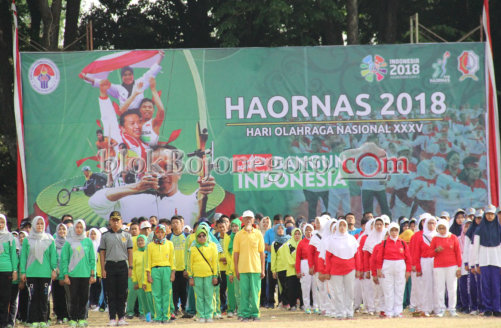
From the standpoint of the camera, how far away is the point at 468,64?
2380cm

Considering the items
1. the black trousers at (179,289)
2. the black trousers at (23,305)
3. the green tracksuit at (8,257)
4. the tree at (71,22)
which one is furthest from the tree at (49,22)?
the green tracksuit at (8,257)

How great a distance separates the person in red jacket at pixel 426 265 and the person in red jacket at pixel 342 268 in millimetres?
1190

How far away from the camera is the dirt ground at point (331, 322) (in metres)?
14.0

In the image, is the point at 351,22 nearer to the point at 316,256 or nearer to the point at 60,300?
the point at 316,256

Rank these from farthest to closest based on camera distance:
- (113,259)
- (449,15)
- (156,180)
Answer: (449,15)
(156,180)
(113,259)

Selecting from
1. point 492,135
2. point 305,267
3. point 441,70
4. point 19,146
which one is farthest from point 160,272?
point 492,135

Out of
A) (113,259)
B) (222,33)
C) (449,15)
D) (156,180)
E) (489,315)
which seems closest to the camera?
(113,259)

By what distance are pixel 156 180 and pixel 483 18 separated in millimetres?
9685

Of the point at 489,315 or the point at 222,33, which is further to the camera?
the point at 222,33

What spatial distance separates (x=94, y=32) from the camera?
3062cm

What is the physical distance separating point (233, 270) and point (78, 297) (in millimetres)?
2788

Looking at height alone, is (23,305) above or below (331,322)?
above

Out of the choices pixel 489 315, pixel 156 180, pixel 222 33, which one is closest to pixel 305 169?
pixel 156 180

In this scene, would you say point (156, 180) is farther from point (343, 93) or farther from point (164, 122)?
point (343, 93)
